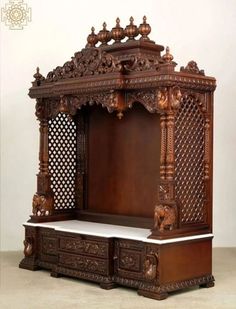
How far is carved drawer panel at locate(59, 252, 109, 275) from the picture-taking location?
256 inches

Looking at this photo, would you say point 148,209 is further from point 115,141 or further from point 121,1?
point 121,1

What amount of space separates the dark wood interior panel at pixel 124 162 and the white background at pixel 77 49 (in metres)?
1.46

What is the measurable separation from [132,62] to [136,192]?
146 centimetres

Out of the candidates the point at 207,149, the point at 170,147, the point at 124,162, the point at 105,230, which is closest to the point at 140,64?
the point at 170,147

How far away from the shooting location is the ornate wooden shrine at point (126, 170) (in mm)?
6203

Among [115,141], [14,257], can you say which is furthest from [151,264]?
[14,257]

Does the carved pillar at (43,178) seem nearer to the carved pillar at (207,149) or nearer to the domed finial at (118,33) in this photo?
the domed finial at (118,33)

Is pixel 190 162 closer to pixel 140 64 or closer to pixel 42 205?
pixel 140 64

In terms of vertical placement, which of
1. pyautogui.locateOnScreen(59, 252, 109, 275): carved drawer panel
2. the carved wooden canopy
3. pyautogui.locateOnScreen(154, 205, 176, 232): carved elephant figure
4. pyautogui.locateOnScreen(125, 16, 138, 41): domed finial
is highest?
pyautogui.locateOnScreen(125, 16, 138, 41): domed finial

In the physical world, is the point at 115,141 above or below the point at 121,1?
below

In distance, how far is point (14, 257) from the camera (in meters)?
8.27

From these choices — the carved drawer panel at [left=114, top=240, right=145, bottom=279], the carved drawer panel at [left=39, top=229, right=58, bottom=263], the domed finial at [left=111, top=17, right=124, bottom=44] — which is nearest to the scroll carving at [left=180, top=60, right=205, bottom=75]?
the domed finial at [left=111, top=17, right=124, bottom=44]

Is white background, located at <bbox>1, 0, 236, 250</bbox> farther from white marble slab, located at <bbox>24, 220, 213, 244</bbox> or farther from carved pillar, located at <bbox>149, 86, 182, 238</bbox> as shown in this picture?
carved pillar, located at <bbox>149, 86, 182, 238</bbox>

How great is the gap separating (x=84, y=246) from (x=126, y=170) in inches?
41.5
